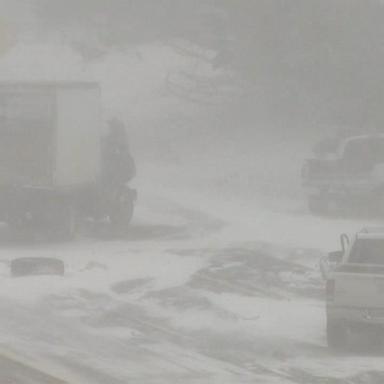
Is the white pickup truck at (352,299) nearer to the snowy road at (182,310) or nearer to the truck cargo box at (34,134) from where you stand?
the snowy road at (182,310)

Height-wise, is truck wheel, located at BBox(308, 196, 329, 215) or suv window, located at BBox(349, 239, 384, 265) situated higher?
suv window, located at BBox(349, 239, 384, 265)

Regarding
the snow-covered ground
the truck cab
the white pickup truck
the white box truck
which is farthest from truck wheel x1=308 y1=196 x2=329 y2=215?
the white pickup truck

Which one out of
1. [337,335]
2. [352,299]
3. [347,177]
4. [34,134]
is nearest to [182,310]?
[337,335]

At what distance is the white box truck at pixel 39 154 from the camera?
25.8 m

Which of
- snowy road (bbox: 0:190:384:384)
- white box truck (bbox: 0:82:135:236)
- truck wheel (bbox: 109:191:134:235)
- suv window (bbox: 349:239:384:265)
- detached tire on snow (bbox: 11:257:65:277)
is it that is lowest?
snowy road (bbox: 0:190:384:384)

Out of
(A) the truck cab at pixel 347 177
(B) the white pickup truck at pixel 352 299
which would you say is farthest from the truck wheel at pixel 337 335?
(A) the truck cab at pixel 347 177

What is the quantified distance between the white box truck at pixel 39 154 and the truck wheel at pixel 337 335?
1130cm

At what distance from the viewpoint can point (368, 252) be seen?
15.8 m

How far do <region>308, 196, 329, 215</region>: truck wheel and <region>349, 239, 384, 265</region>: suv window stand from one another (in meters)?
15.0

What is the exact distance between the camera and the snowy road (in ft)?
45.8

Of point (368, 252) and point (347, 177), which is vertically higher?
point (347, 177)

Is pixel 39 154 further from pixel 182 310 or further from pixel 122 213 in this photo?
pixel 182 310

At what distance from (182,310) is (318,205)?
13600mm

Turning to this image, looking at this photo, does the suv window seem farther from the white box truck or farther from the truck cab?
the truck cab
